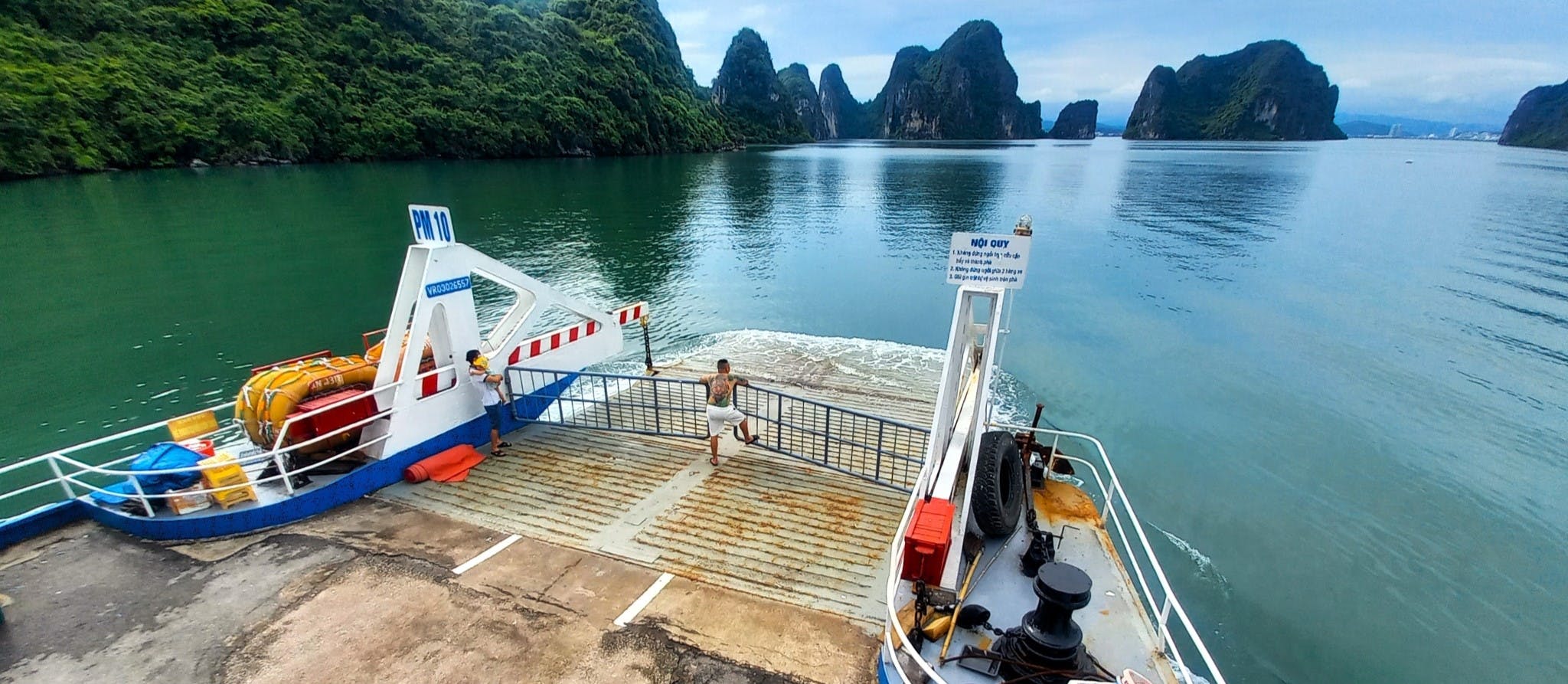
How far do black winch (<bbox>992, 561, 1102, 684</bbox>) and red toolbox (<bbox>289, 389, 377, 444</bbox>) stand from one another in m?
7.90

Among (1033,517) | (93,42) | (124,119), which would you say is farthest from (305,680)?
(93,42)

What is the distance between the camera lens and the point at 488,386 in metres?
8.91

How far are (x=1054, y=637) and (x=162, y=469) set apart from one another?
31.7ft

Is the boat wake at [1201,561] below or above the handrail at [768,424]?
below

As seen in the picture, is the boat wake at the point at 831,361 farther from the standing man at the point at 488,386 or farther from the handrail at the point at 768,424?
the standing man at the point at 488,386

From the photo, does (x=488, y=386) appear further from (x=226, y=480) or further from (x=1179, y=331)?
(x=1179, y=331)

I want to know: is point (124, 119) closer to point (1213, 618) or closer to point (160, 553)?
point (160, 553)

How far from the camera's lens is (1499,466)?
13.0m

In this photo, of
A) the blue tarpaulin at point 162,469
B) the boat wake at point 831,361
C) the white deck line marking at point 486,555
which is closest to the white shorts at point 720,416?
the white deck line marking at point 486,555

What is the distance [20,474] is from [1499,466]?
96.8ft

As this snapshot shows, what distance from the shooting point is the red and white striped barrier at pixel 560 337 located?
998cm

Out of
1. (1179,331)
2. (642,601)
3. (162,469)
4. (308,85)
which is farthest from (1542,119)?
(308,85)

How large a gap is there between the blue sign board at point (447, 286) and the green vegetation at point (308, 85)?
6992 cm

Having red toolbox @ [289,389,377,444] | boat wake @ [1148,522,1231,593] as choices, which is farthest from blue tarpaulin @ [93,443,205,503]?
boat wake @ [1148,522,1231,593]
